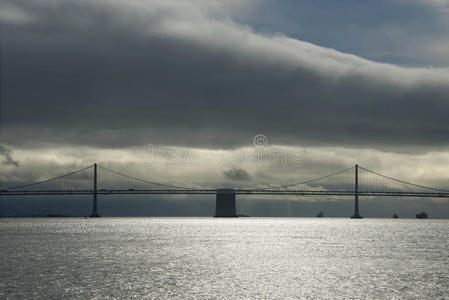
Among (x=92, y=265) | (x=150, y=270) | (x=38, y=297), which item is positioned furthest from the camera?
(x=92, y=265)

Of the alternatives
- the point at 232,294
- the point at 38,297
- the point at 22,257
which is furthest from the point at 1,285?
the point at 22,257

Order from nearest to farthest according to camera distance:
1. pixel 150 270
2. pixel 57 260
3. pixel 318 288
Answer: pixel 318 288
pixel 150 270
pixel 57 260

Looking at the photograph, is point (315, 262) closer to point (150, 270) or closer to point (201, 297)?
point (150, 270)

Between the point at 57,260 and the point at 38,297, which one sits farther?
the point at 57,260

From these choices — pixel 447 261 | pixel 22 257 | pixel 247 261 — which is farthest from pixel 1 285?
pixel 447 261

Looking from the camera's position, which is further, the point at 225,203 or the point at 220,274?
the point at 225,203

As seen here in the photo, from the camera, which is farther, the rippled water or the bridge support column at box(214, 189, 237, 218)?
the bridge support column at box(214, 189, 237, 218)

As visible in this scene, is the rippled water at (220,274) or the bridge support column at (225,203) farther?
the bridge support column at (225,203)
